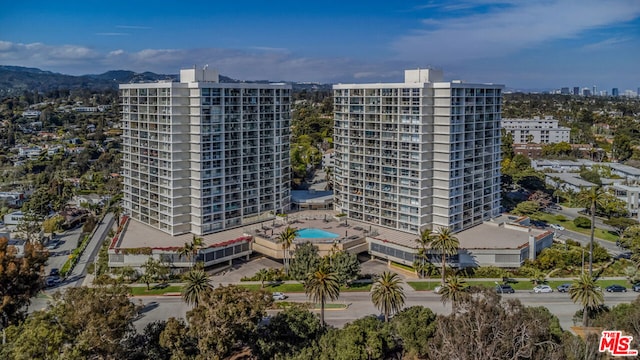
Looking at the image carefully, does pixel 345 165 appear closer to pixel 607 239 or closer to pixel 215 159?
pixel 215 159

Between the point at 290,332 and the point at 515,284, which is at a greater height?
the point at 290,332

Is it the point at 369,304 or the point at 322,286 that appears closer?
the point at 322,286

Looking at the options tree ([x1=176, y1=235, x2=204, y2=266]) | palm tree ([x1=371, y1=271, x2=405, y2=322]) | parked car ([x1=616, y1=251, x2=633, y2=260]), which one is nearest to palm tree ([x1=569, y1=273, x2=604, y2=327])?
palm tree ([x1=371, y1=271, x2=405, y2=322])

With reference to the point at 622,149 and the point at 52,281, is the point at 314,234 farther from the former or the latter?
the point at 622,149

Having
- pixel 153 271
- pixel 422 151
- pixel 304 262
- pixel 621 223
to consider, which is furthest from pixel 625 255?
pixel 153 271

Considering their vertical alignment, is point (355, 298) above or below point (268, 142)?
below

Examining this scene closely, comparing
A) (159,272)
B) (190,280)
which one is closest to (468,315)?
(190,280)

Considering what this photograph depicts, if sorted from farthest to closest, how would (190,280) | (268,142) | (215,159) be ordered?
1. (268,142)
2. (215,159)
3. (190,280)
